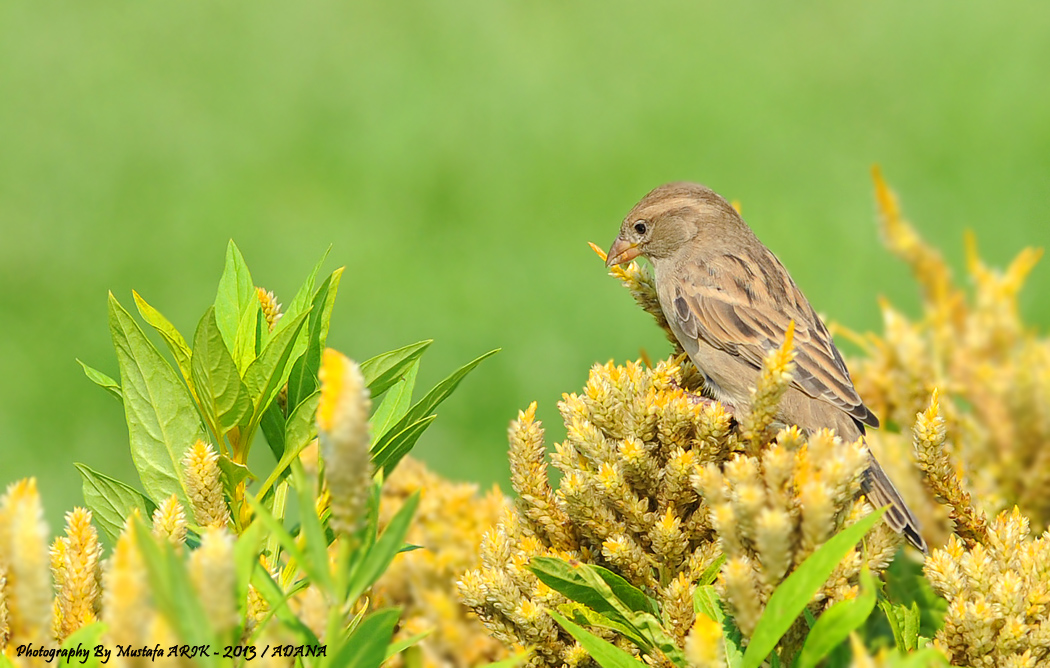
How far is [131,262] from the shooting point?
350 inches

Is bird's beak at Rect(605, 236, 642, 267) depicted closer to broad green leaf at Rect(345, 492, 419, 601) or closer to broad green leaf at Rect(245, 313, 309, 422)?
broad green leaf at Rect(245, 313, 309, 422)

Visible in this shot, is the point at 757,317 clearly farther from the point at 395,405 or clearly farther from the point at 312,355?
the point at 312,355

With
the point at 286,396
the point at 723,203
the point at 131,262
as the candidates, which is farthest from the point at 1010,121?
the point at 286,396

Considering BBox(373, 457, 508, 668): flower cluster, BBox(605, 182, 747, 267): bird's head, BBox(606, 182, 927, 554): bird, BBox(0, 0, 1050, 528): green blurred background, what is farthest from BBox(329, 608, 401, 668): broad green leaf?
BBox(0, 0, 1050, 528): green blurred background

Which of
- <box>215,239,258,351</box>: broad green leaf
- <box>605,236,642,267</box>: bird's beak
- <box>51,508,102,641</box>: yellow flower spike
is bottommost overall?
<box>51,508,102,641</box>: yellow flower spike

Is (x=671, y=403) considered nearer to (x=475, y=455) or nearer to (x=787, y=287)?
(x=787, y=287)

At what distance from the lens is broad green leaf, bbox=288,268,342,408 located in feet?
8.27

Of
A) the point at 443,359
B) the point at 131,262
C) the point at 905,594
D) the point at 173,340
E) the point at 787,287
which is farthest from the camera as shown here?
the point at 131,262

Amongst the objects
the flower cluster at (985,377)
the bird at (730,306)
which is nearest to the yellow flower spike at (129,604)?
the flower cluster at (985,377)

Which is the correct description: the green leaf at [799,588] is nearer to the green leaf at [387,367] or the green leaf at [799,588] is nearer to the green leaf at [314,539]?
the green leaf at [314,539]

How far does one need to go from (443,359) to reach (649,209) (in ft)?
10.9

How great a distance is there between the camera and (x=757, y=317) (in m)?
4.58

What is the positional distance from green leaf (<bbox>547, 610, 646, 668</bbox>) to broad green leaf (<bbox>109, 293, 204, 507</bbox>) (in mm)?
868

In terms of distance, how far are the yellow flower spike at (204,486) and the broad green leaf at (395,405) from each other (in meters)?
0.45
